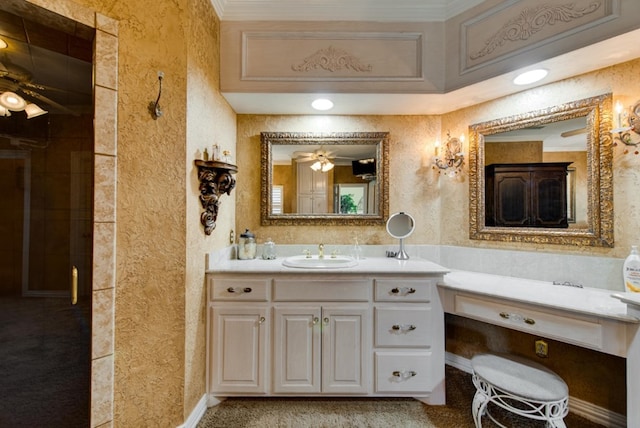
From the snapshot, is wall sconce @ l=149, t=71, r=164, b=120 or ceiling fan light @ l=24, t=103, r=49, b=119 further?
wall sconce @ l=149, t=71, r=164, b=120

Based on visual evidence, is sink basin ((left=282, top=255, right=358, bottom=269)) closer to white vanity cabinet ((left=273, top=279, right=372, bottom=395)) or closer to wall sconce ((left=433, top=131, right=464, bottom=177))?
white vanity cabinet ((left=273, top=279, right=372, bottom=395))

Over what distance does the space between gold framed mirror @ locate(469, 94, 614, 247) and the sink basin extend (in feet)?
3.60

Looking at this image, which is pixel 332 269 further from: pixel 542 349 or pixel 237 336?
pixel 542 349

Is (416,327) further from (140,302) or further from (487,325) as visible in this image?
(140,302)

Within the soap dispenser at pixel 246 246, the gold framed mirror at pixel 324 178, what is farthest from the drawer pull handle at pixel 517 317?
the soap dispenser at pixel 246 246

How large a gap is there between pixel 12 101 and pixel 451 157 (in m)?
2.79

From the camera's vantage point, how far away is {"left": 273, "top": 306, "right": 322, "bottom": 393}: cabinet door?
1748 mm

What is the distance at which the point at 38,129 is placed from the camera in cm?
136

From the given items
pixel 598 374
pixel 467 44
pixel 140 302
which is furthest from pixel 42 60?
pixel 598 374

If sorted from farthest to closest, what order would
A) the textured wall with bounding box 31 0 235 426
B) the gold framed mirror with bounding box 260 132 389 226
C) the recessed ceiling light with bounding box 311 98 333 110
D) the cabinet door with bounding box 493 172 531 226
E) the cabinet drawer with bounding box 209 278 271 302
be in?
the gold framed mirror with bounding box 260 132 389 226
the recessed ceiling light with bounding box 311 98 333 110
the cabinet door with bounding box 493 172 531 226
the cabinet drawer with bounding box 209 278 271 302
the textured wall with bounding box 31 0 235 426

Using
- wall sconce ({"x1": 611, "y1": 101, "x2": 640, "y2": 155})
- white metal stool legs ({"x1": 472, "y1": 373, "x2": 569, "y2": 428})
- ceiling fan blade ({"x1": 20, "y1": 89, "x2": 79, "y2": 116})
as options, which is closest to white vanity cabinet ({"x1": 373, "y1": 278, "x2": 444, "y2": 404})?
white metal stool legs ({"x1": 472, "y1": 373, "x2": 569, "y2": 428})

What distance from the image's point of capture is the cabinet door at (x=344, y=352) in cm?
175

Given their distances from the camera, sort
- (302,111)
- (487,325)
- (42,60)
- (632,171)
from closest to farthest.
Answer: (42,60) → (632,171) → (487,325) → (302,111)

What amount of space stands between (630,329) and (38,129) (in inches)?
120
